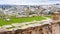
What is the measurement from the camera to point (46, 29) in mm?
2344

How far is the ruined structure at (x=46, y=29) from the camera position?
2.01 meters

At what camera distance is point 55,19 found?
248 cm

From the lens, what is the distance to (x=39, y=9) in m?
2.45

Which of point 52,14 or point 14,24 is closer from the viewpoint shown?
point 14,24

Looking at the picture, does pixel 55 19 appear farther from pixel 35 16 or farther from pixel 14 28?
pixel 14 28

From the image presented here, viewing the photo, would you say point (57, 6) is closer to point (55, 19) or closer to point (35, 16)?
point (55, 19)

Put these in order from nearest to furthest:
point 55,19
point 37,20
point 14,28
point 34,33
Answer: point 14,28, point 34,33, point 37,20, point 55,19

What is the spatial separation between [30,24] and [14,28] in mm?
267

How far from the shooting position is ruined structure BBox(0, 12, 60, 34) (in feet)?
6.59

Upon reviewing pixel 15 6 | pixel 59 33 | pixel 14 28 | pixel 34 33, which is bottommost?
pixel 59 33

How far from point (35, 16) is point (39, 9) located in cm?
15

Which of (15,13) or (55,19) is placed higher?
(15,13)

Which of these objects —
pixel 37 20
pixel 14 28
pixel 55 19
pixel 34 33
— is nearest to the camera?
pixel 14 28

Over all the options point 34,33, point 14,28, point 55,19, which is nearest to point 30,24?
point 34,33
